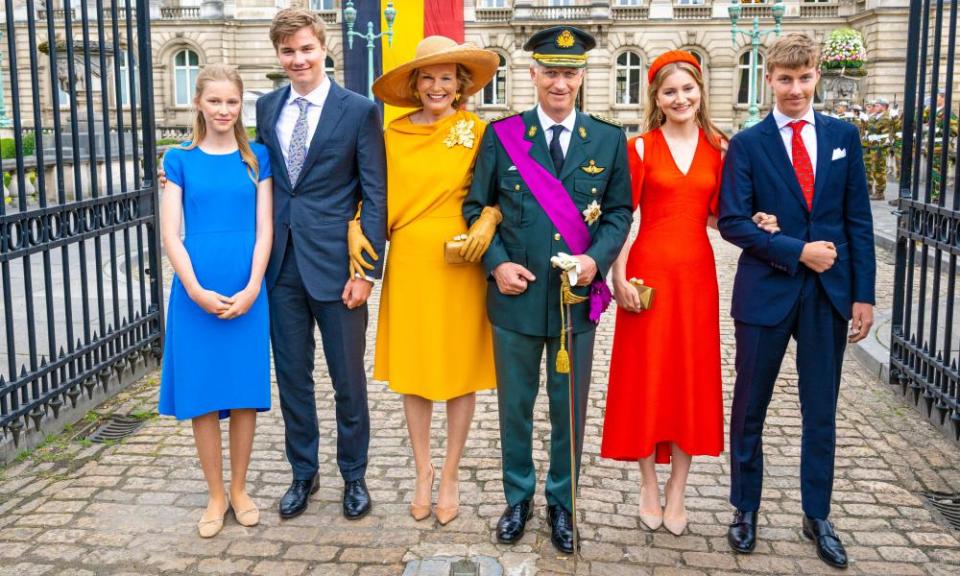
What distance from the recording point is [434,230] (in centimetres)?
412

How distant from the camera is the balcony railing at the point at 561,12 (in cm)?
4172

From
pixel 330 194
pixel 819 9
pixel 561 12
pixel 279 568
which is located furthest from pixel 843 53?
pixel 279 568

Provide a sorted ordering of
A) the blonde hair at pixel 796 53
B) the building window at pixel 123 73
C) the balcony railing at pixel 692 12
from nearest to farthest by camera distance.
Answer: the blonde hair at pixel 796 53 → the building window at pixel 123 73 → the balcony railing at pixel 692 12

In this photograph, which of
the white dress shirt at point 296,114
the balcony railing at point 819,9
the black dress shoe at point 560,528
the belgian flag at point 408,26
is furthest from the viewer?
the balcony railing at point 819,9

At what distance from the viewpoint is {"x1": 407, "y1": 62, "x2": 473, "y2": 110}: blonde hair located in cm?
415

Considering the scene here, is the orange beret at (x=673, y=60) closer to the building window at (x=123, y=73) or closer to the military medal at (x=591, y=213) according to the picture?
the military medal at (x=591, y=213)

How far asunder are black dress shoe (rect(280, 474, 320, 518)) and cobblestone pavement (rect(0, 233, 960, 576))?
5cm

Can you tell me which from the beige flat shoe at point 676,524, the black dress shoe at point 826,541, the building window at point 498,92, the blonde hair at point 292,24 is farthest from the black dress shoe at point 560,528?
the building window at point 498,92

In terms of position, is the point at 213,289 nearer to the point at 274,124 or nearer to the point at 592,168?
the point at 274,124

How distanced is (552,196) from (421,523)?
64.9 inches

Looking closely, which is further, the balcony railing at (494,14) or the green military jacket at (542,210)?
the balcony railing at (494,14)

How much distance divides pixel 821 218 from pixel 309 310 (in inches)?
92.2

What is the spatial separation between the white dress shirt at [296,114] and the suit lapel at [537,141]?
968mm

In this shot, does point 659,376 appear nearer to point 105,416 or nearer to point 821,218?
point 821,218
